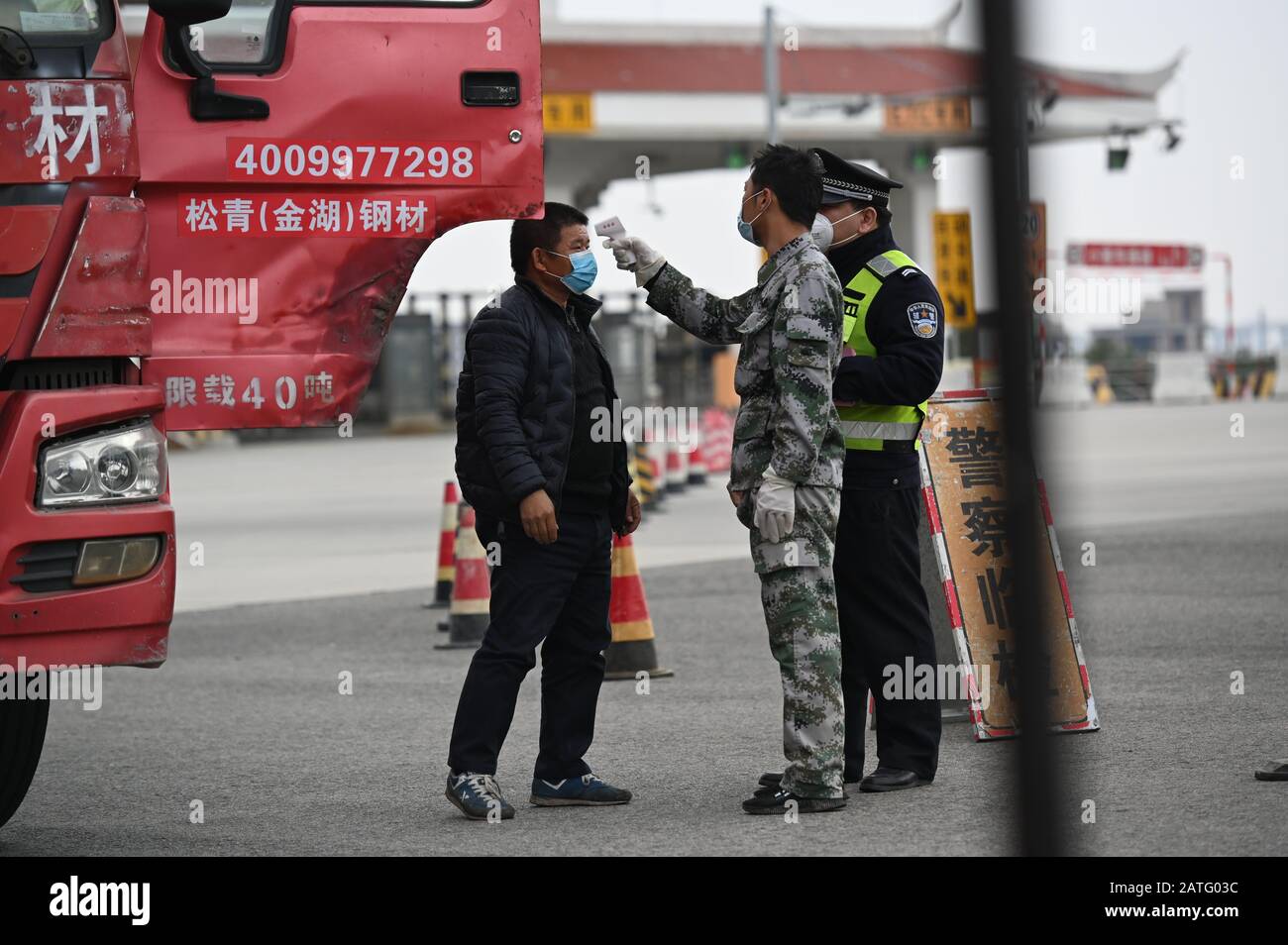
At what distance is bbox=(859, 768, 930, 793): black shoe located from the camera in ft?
20.6

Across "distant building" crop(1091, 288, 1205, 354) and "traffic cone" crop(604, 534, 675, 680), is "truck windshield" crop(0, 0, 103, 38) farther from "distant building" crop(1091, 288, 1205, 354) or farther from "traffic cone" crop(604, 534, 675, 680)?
"distant building" crop(1091, 288, 1205, 354)

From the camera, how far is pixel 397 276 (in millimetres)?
6242

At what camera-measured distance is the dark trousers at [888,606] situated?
20.5 feet

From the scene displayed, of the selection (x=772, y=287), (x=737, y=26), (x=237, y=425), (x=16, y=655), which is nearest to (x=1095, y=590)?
(x=772, y=287)

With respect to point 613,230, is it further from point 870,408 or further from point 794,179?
point 870,408

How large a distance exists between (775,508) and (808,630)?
38 centimetres

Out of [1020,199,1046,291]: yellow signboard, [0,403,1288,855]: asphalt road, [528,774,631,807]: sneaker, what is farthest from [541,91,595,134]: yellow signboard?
[1020,199,1046,291]: yellow signboard

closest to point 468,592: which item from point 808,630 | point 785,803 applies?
point 785,803

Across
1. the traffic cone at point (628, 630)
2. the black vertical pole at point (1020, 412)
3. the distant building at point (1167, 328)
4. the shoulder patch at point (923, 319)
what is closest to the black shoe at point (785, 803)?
the shoulder patch at point (923, 319)

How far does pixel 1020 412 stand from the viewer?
2.46 m

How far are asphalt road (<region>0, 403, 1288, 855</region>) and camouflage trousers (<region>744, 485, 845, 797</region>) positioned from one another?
229 mm

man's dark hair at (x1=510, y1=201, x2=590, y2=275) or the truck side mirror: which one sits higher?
the truck side mirror

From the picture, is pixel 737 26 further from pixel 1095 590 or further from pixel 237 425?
pixel 237 425
